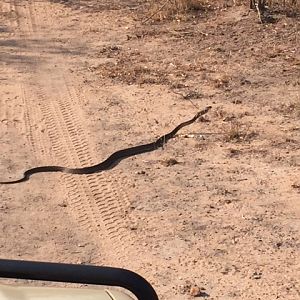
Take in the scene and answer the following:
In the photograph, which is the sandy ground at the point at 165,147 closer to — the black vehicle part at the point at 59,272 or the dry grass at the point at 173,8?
the dry grass at the point at 173,8


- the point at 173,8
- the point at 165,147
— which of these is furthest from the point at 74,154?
the point at 173,8

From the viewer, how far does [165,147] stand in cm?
626

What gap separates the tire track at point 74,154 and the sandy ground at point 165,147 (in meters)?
0.01

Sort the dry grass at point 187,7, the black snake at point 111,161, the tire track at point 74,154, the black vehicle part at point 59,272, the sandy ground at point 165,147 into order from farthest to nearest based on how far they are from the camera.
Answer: the dry grass at point 187,7 < the black snake at point 111,161 < the tire track at point 74,154 < the sandy ground at point 165,147 < the black vehicle part at point 59,272

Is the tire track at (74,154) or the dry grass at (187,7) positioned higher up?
the tire track at (74,154)

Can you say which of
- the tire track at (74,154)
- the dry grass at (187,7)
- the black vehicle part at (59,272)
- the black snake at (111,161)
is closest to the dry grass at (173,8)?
the dry grass at (187,7)

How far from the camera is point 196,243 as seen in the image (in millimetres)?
4762

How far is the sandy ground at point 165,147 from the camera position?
4.66m

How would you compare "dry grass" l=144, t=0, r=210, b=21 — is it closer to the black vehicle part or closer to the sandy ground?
the sandy ground

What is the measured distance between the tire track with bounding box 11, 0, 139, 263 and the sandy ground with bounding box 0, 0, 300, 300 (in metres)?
0.01

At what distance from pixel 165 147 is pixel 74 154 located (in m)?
0.69

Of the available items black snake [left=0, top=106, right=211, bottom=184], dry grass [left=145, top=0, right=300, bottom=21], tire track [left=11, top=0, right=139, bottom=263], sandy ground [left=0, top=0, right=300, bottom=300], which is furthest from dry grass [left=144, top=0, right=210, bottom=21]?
black snake [left=0, top=106, right=211, bottom=184]

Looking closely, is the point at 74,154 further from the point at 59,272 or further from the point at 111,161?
the point at 59,272

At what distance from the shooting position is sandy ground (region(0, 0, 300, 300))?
183 inches
